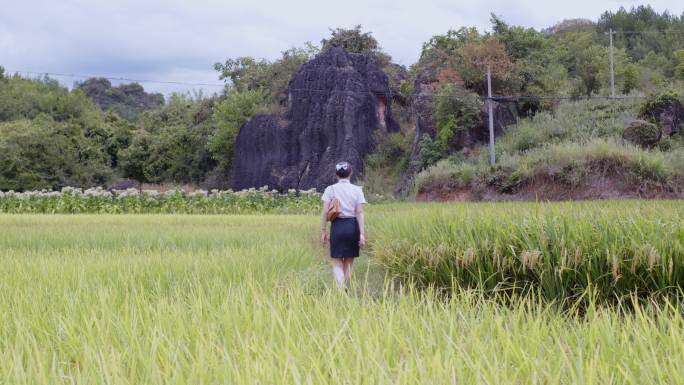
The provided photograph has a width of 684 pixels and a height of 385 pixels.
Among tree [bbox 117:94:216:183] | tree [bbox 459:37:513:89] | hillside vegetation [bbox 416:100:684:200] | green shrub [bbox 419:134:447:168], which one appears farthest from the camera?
tree [bbox 117:94:216:183]

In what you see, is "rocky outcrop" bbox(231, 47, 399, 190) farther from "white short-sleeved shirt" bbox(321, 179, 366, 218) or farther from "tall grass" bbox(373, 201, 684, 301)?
"white short-sleeved shirt" bbox(321, 179, 366, 218)

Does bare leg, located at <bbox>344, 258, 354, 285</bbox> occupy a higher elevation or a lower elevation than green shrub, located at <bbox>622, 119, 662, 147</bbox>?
lower

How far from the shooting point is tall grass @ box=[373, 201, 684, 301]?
5.66m

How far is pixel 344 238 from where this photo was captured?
6.73 metres

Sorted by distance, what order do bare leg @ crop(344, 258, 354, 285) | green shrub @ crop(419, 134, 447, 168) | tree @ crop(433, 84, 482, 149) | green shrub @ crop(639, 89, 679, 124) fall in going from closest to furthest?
1. bare leg @ crop(344, 258, 354, 285)
2. green shrub @ crop(639, 89, 679, 124)
3. tree @ crop(433, 84, 482, 149)
4. green shrub @ crop(419, 134, 447, 168)

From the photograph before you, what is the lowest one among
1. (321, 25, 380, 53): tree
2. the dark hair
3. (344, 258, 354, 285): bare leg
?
(344, 258, 354, 285): bare leg

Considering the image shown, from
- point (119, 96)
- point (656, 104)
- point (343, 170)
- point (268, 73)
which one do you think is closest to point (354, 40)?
point (268, 73)

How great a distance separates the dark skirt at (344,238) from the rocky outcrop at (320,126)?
2519cm

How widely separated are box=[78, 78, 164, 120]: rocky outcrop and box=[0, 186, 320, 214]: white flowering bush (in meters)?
54.3

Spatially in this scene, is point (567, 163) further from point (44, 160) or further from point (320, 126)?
point (44, 160)

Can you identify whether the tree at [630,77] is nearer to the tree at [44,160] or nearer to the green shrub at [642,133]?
the green shrub at [642,133]

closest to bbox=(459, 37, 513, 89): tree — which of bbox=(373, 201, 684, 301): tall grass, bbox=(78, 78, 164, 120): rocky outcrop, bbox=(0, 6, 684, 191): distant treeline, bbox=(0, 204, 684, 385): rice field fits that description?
bbox=(0, 6, 684, 191): distant treeline

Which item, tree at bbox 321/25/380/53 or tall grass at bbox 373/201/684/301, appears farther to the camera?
tree at bbox 321/25/380/53

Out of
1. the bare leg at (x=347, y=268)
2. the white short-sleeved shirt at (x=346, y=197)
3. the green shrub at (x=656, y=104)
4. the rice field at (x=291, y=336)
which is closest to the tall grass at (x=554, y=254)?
the bare leg at (x=347, y=268)
